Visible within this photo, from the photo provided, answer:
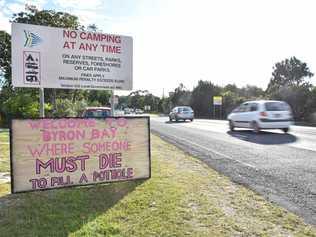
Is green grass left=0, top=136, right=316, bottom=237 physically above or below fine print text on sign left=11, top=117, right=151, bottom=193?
below

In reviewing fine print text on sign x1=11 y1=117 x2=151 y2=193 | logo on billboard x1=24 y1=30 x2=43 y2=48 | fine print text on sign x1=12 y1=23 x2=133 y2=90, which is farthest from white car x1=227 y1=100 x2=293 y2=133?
logo on billboard x1=24 y1=30 x2=43 y2=48

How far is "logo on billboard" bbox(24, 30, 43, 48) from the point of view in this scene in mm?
6137

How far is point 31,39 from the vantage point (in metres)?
6.18

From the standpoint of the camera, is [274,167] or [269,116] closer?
[274,167]

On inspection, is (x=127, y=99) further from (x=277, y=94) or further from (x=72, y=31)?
(x=72, y=31)

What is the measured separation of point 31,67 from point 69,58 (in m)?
0.67

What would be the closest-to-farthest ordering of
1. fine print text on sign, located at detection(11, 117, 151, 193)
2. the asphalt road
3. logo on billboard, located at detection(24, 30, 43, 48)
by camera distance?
fine print text on sign, located at detection(11, 117, 151, 193) → the asphalt road → logo on billboard, located at detection(24, 30, 43, 48)

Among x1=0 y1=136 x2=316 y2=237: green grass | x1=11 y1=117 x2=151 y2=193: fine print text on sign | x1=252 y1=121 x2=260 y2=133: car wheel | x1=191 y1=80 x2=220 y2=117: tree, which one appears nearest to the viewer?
x1=0 y1=136 x2=316 y2=237: green grass

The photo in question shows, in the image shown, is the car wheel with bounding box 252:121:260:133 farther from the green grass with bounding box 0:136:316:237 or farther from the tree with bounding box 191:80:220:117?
the tree with bounding box 191:80:220:117

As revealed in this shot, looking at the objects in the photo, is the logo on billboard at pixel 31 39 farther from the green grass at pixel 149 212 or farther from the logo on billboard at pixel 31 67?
the green grass at pixel 149 212

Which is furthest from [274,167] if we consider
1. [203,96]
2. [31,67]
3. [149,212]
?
[203,96]

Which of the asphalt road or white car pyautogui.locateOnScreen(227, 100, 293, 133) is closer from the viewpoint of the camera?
the asphalt road

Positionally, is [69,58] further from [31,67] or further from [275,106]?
[275,106]

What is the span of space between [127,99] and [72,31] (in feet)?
530
